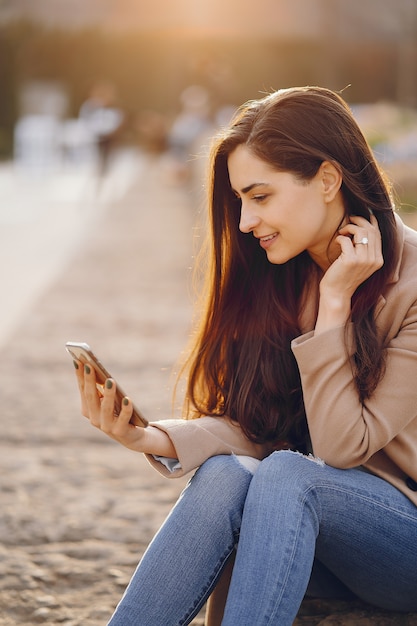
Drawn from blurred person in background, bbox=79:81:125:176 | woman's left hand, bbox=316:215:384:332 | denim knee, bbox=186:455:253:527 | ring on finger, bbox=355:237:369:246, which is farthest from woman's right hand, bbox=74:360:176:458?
blurred person in background, bbox=79:81:125:176

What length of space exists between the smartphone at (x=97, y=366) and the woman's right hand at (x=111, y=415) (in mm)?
12

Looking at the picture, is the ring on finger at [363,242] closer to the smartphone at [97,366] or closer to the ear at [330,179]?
the ear at [330,179]

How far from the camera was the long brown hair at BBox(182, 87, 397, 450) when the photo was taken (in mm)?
2193

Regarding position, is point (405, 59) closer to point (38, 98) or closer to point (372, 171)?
point (38, 98)

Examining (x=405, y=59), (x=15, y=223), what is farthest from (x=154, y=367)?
(x=405, y=59)

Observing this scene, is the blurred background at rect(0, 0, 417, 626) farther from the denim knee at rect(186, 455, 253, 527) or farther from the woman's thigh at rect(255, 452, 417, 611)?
the denim knee at rect(186, 455, 253, 527)

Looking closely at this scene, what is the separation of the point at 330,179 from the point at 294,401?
564 millimetres

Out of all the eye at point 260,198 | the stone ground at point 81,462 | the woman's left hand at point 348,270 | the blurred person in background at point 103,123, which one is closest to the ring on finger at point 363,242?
the woman's left hand at point 348,270

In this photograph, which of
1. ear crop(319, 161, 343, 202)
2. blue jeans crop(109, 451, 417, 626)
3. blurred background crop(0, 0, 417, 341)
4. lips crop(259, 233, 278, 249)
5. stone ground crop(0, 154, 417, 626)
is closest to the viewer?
blue jeans crop(109, 451, 417, 626)

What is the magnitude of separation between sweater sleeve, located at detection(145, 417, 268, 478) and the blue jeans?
96mm

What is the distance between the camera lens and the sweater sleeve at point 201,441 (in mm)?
2289

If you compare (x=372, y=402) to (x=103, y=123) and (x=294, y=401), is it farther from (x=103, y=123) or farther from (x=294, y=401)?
(x=103, y=123)

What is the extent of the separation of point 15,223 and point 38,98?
40.1ft

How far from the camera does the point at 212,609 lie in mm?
2262
